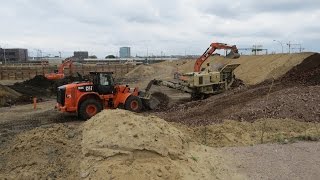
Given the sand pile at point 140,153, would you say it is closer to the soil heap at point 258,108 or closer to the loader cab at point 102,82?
the soil heap at point 258,108

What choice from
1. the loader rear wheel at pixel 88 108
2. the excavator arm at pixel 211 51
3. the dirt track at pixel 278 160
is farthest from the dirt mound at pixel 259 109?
the excavator arm at pixel 211 51

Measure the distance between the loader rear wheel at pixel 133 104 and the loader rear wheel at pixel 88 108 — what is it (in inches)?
59.7

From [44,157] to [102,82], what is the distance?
11882 mm

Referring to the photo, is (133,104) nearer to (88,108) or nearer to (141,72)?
(88,108)

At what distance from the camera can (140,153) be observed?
8.24m

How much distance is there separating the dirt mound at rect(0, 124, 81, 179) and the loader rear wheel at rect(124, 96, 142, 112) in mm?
10989

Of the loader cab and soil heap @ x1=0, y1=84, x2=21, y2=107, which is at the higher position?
the loader cab

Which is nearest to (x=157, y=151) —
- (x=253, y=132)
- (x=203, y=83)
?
(x=253, y=132)

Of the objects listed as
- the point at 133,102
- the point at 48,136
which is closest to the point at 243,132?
the point at 48,136

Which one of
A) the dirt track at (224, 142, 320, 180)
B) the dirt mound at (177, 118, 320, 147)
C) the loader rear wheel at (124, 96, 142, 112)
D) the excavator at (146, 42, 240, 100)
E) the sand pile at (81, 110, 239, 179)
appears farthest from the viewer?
the excavator at (146, 42, 240, 100)

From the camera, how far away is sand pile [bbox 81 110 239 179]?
7.83 meters

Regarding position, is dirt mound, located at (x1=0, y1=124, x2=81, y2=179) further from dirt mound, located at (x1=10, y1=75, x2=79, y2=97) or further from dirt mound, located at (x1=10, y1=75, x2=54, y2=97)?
dirt mound, located at (x1=10, y1=75, x2=54, y2=97)

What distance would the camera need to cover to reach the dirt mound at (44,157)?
8.43 metres

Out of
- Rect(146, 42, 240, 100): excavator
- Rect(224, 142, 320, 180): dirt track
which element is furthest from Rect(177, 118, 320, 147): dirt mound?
Rect(146, 42, 240, 100): excavator
